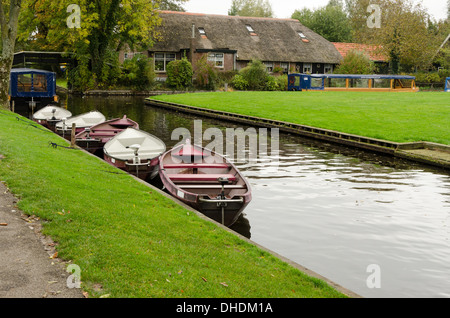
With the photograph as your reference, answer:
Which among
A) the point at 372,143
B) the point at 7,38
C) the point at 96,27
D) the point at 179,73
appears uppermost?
the point at 96,27

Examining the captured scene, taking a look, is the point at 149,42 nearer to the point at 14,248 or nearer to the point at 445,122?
the point at 445,122

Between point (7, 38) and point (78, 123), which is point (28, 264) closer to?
point (78, 123)

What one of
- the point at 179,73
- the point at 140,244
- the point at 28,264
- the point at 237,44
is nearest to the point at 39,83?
the point at 179,73

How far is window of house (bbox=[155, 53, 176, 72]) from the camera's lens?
63938 millimetres

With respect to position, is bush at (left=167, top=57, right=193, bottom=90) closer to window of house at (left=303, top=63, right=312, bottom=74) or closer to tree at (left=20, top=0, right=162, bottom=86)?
tree at (left=20, top=0, right=162, bottom=86)

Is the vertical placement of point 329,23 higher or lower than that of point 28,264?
higher

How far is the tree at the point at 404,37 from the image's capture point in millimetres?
67062

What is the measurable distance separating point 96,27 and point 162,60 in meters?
12.1

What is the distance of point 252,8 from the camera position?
103 metres

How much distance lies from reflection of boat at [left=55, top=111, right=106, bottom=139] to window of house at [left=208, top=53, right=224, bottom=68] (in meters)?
38.6

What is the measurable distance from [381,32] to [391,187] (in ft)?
196

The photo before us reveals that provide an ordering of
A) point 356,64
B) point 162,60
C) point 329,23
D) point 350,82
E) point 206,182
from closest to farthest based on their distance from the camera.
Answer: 1. point 206,182
2. point 350,82
3. point 356,64
4. point 162,60
5. point 329,23

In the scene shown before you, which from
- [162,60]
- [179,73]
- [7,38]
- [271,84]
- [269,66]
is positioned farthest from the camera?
[269,66]
